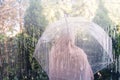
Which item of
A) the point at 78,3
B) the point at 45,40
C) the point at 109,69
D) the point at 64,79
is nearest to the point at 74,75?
the point at 64,79

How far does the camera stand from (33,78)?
17.0ft

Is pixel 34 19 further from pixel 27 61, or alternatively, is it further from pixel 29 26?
pixel 27 61

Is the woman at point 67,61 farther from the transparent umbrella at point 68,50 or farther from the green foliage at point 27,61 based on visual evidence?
the green foliage at point 27,61

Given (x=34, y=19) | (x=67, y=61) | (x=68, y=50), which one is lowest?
(x=67, y=61)

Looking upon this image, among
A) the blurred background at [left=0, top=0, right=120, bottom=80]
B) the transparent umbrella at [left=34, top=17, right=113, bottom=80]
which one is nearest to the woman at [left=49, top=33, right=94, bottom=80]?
the transparent umbrella at [left=34, top=17, right=113, bottom=80]

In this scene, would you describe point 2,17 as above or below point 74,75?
above

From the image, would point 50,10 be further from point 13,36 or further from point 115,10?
point 115,10

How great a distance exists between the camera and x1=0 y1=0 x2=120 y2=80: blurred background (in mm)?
5086

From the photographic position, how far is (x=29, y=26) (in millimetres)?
5203

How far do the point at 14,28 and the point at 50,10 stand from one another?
712mm

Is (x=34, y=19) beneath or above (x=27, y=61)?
above

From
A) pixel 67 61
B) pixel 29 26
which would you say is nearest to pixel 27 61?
pixel 29 26

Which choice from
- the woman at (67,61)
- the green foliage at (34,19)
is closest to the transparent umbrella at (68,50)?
the woman at (67,61)

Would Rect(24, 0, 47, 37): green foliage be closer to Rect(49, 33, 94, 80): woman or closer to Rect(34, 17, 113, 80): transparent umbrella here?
Rect(34, 17, 113, 80): transparent umbrella
